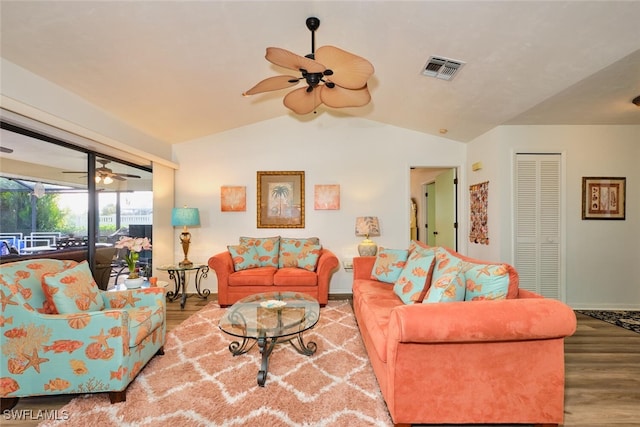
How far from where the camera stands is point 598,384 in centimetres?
201

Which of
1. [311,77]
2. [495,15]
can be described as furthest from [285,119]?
[495,15]

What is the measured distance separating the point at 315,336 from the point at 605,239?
392 centimetres

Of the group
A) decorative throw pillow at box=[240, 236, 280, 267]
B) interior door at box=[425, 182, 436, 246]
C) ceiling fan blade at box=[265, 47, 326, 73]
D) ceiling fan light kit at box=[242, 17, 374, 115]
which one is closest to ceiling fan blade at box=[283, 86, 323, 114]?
ceiling fan light kit at box=[242, 17, 374, 115]

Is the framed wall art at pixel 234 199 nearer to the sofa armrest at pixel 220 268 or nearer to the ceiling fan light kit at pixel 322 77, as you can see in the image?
the sofa armrest at pixel 220 268

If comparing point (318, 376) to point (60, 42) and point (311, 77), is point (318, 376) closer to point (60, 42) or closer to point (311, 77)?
point (311, 77)

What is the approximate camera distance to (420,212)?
6723 millimetres

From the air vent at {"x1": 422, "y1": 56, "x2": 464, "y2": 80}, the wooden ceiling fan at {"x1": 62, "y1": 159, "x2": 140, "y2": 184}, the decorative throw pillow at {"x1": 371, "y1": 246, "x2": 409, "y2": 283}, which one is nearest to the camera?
the air vent at {"x1": 422, "y1": 56, "x2": 464, "y2": 80}

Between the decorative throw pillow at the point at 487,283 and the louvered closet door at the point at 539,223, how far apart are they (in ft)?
7.21

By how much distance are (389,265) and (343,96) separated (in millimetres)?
1797

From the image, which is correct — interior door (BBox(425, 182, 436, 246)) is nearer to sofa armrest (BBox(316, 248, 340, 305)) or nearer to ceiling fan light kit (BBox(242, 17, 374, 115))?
sofa armrest (BBox(316, 248, 340, 305))

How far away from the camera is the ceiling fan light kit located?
5.57 ft

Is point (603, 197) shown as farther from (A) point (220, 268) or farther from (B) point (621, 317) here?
(A) point (220, 268)

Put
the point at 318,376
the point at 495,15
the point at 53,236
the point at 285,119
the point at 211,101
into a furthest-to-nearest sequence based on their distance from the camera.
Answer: the point at 285,119, the point at 211,101, the point at 53,236, the point at 318,376, the point at 495,15

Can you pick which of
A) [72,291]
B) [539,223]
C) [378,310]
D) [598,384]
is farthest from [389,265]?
[72,291]
